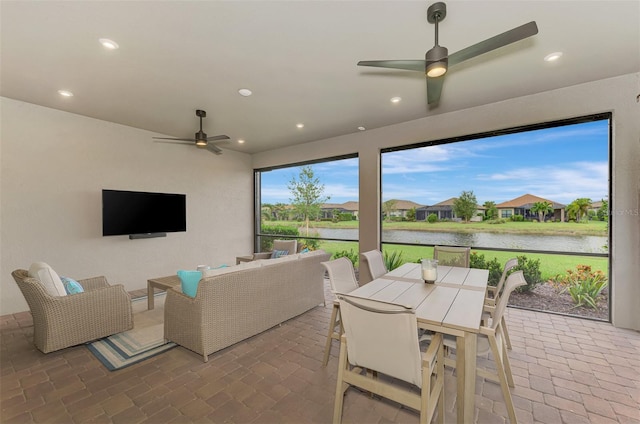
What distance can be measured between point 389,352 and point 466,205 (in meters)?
3.75

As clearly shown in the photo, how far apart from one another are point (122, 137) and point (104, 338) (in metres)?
3.47

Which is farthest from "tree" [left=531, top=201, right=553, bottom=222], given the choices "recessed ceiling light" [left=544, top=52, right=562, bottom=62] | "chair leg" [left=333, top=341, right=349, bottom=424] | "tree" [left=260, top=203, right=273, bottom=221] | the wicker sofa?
"tree" [left=260, top=203, right=273, bottom=221]

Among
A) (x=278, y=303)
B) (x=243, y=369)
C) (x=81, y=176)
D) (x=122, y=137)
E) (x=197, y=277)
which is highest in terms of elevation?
(x=122, y=137)

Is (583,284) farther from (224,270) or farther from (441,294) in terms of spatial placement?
(224,270)

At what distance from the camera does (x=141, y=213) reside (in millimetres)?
4809


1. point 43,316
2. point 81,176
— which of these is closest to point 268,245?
point 81,176

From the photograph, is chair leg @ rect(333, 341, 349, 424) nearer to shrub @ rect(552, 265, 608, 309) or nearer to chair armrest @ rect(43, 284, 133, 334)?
chair armrest @ rect(43, 284, 133, 334)

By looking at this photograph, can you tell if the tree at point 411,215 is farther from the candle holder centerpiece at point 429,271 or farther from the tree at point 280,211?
the tree at point 280,211

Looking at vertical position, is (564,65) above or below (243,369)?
above

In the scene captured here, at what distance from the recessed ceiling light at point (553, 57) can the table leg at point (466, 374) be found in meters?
2.92

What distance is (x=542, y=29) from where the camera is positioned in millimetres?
2299

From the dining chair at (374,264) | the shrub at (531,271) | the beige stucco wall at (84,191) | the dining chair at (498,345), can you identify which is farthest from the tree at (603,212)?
the beige stucco wall at (84,191)

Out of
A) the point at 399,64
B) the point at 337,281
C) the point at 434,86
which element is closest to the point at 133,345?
the point at 337,281

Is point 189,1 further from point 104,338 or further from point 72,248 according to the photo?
point 72,248
